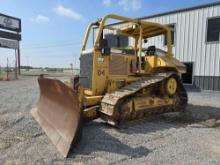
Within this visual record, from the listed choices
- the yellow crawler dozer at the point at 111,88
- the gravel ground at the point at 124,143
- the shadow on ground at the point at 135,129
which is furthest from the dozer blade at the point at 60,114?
the shadow on ground at the point at 135,129

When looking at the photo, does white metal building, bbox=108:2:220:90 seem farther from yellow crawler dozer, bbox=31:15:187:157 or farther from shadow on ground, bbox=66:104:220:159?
yellow crawler dozer, bbox=31:15:187:157

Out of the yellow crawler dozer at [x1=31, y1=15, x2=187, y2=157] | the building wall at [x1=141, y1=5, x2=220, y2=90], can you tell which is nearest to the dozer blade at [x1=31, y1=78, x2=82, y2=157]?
the yellow crawler dozer at [x1=31, y1=15, x2=187, y2=157]

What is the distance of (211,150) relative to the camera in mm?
4395

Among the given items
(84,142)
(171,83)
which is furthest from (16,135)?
(171,83)

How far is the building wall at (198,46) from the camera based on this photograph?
12.8 m

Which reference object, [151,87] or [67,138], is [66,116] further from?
[151,87]

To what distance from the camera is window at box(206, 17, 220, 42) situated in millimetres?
12820

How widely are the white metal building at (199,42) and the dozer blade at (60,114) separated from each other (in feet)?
32.5

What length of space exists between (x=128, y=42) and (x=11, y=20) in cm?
2092

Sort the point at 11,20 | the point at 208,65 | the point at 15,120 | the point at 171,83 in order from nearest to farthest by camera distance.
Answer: the point at 15,120 < the point at 171,83 < the point at 208,65 < the point at 11,20

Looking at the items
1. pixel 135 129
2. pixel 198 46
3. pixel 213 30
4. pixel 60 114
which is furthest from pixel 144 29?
pixel 213 30

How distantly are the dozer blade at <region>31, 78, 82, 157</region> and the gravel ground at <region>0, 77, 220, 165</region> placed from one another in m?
0.17

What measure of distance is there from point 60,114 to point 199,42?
10.7m

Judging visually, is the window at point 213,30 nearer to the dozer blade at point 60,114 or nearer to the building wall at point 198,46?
the building wall at point 198,46
